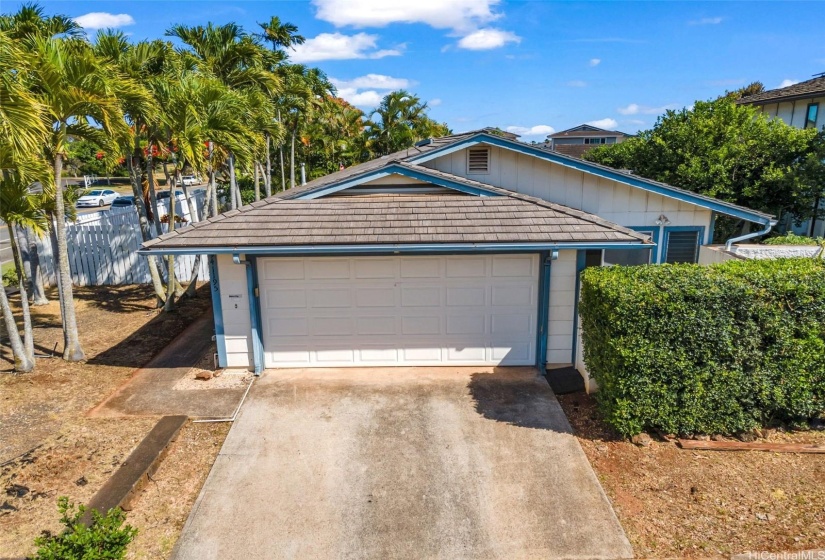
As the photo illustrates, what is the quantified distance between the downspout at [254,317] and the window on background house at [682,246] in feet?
28.1

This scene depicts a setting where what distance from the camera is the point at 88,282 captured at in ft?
53.4

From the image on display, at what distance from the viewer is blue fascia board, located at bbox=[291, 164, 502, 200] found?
382 inches

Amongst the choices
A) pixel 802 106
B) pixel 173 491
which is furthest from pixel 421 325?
pixel 802 106

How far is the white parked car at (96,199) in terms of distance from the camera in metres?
39.0

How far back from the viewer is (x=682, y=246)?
11.1m

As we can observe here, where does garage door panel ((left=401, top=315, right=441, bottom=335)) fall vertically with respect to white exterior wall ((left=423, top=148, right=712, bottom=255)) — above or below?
below

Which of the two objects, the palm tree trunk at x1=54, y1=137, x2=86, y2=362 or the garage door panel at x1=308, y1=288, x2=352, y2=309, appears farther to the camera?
the garage door panel at x1=308, y1=288, x2=352, y2=309

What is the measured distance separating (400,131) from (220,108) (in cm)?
2109

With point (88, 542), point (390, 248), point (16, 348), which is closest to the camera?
point (88, 542)

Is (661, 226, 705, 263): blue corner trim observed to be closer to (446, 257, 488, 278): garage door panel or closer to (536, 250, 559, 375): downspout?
(536, 250, 559, 375): downspout

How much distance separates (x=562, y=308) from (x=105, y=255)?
14.4 m

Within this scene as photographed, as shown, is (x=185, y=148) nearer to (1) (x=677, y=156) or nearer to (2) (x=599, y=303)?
(2) (x=599, y=303)

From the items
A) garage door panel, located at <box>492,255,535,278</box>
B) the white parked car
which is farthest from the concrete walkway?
the white parked car

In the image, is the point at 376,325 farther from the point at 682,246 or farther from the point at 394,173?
the point at 682,246
